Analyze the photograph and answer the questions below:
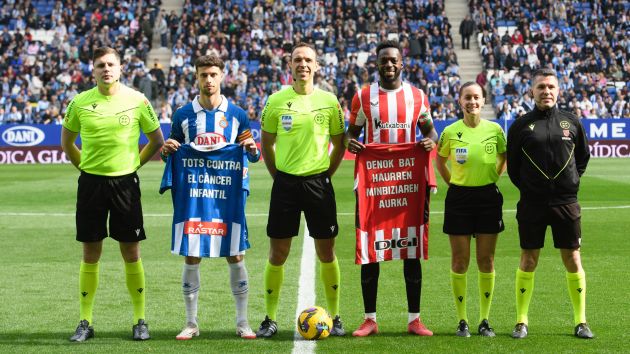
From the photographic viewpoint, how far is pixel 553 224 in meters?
6.95

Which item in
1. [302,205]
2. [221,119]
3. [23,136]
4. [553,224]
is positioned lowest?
[23,136]

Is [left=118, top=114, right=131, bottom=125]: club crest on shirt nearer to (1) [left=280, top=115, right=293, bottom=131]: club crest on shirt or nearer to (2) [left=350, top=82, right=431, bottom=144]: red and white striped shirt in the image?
(1) [left=280, top=115, right=293, bottom=131]: club crest on shirt

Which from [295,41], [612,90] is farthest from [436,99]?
[295,41]

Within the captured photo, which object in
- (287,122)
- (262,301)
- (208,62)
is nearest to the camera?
(208,62)

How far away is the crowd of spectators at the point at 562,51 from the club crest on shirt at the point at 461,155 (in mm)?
25616

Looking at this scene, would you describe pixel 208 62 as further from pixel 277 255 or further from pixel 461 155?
pixel 461 155

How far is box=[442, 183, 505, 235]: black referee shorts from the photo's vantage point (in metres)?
7.00

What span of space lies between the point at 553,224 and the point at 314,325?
6.52 feet

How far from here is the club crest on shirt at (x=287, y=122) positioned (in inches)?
277

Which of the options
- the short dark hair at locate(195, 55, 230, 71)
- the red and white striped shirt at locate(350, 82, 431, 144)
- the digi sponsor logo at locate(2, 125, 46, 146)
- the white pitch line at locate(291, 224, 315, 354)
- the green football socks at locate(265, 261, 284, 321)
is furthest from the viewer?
the digi sponsor logo at locate(2, 125, 46, 146)

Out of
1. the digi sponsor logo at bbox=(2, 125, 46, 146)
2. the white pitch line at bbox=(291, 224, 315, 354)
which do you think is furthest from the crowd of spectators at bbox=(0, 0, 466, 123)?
the white pitch line at bbox=(291, 224, 315, 354)

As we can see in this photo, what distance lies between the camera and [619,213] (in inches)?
611

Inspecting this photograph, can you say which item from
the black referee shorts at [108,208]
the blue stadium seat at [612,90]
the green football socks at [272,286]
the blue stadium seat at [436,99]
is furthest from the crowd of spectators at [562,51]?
the black referee shorts at [108,208]

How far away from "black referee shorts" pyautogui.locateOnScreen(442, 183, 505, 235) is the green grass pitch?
32.5 inches
